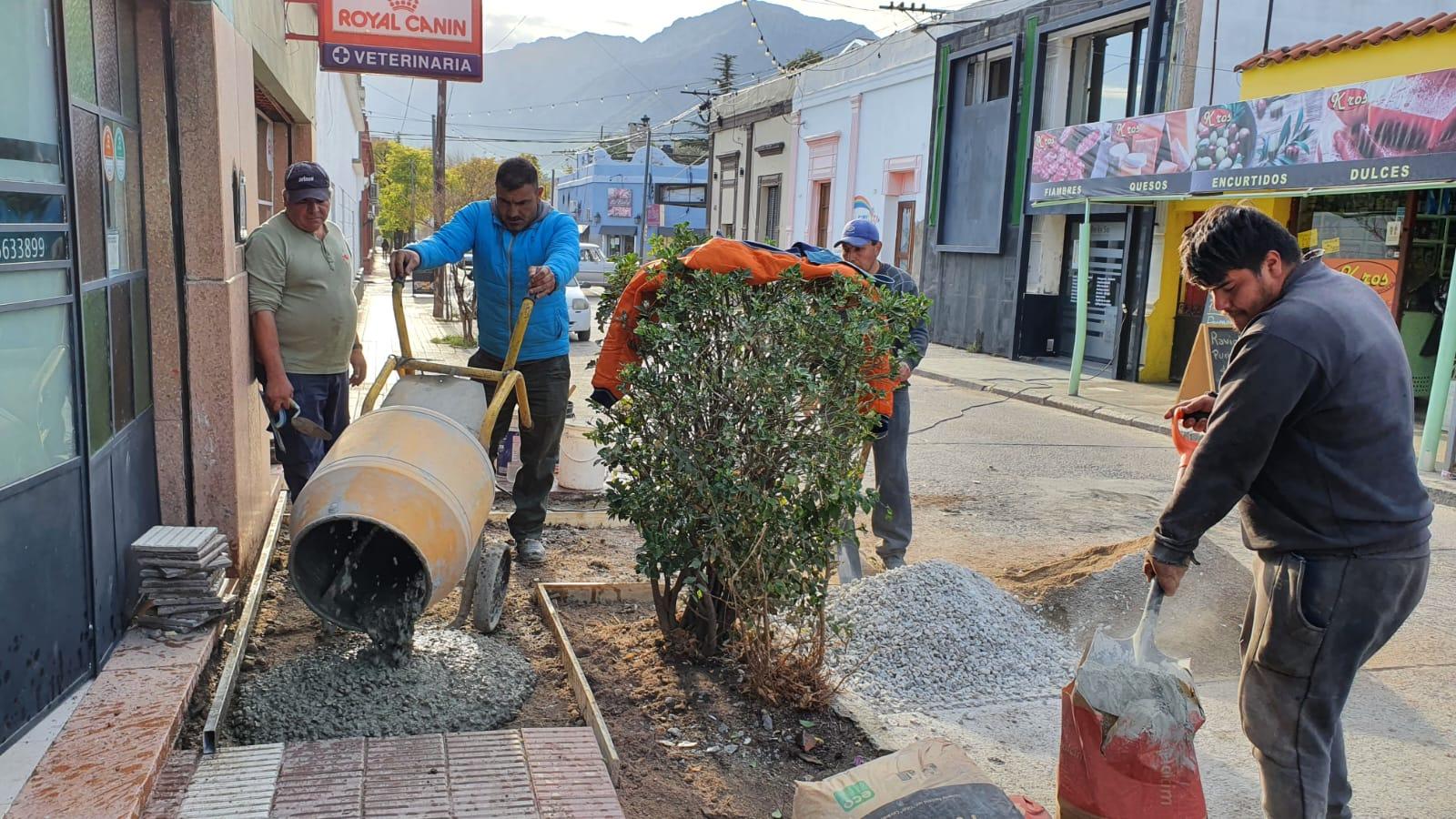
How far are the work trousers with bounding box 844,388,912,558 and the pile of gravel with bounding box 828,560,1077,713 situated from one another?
66 cm

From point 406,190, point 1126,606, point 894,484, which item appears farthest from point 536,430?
point 406,190

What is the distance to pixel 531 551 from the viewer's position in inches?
219

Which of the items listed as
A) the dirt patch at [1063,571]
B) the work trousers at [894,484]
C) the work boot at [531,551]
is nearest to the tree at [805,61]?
the dirt patch at [1063,571]

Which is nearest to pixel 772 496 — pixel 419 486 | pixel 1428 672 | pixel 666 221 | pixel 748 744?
pixel 748 744

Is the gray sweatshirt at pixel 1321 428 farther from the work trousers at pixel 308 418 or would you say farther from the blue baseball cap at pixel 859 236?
the work trousers at pixel 308 418

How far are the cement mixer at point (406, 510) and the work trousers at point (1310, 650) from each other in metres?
2.45

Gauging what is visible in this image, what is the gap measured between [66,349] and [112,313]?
488 mm

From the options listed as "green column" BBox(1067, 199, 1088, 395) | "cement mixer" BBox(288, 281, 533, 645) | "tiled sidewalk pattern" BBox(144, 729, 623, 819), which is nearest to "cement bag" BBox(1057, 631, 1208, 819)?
A: "tiled sidewalk pattern" BBox(144, 729, 623, 819)

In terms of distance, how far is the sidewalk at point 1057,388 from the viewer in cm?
1234

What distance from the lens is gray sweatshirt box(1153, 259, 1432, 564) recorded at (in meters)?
2.69

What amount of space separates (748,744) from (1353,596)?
1869 millimetres

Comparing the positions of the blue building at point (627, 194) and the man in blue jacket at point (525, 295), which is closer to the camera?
the man in blue jacket at point (525, 295)

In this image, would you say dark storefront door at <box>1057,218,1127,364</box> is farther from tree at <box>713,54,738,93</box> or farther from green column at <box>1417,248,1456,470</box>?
tree at <box>713,54,738,93</box>

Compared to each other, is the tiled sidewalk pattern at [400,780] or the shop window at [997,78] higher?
the shop window at [997,78]
